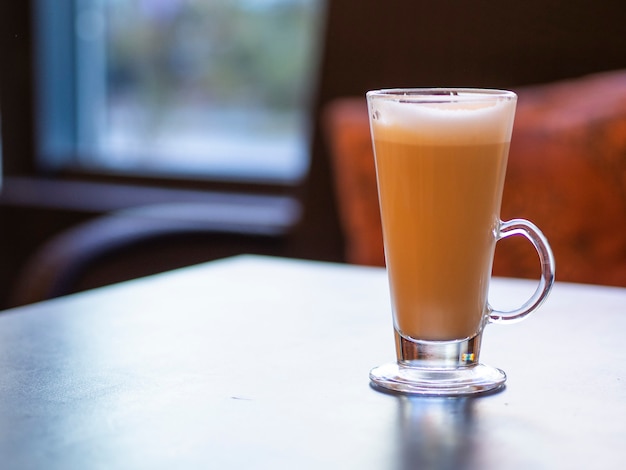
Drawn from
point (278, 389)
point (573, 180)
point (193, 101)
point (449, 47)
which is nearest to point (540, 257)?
point (278, 389)

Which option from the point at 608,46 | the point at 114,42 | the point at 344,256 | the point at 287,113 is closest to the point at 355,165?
the point at 344,256

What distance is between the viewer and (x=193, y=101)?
2762mm

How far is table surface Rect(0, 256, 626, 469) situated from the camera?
1.62 feet

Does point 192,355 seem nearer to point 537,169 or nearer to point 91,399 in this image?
point 91,399

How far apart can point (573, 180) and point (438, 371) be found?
94cm

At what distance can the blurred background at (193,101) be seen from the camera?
75.0 inches

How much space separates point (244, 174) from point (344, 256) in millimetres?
849

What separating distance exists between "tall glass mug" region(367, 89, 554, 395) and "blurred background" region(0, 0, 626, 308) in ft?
3.87

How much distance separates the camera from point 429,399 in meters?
0.59

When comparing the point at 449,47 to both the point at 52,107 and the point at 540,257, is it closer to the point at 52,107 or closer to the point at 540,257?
the point at 540,257

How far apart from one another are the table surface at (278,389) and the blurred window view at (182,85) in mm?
1688

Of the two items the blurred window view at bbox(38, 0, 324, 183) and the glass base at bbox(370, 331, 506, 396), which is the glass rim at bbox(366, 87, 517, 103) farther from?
the blurred window view at bbox(38, 0, 324, 183)

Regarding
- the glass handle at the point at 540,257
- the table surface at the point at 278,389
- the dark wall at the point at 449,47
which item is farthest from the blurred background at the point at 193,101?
the glass handle at the point at 540,257

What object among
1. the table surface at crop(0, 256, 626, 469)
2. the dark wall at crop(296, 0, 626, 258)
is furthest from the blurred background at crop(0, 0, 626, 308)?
the table surface at crop(0, 256, 626, 469)
